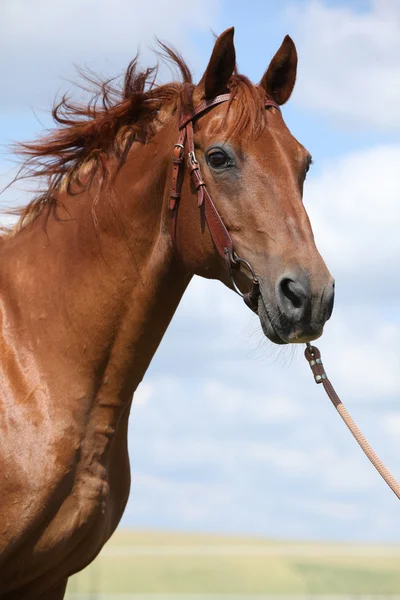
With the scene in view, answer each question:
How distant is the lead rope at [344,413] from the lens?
5.20 meters

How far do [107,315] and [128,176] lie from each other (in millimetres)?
964

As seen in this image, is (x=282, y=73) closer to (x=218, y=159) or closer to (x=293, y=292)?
(x=218, y=159)

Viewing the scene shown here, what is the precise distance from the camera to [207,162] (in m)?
5.59

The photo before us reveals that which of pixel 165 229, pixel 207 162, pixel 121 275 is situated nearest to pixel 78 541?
pixel 121 275

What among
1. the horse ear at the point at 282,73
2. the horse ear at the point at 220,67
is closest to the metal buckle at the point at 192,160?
the horse ear at the point at 220,67

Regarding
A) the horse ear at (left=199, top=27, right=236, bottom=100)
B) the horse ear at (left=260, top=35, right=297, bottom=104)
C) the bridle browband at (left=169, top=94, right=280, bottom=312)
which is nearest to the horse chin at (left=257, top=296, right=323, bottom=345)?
the bridle browband at (left=169, top=94, right=280, bottom=312)

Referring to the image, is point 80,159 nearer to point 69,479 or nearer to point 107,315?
point 107,315

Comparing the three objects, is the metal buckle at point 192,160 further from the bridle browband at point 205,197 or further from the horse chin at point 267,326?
the horse chin at point 267,326

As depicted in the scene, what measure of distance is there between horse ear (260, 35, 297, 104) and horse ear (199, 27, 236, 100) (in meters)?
0.40

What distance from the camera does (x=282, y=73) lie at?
6.24 m

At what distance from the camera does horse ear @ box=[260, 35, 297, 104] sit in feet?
20.2

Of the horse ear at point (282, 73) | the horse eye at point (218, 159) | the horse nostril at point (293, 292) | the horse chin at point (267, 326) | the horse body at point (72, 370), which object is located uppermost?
the horse ear at point (282, 73)

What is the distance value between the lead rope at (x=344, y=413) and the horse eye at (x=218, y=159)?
4.07ft

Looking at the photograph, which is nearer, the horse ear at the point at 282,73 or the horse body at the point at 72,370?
the horse body at the point at 72,370
